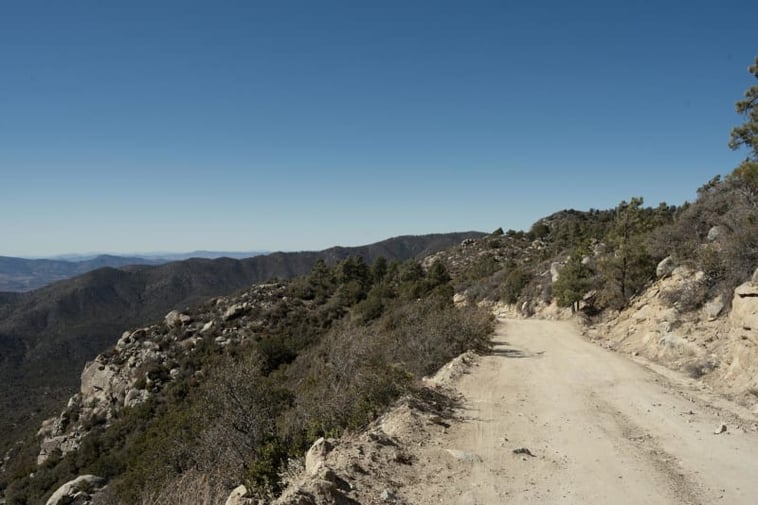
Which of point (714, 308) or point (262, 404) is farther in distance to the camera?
point (714, 308)

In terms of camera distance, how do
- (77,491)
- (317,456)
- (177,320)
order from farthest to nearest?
(177,320) → (77,491) → (317,456)

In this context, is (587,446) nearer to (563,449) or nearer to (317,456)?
(563,449)

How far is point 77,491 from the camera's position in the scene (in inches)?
885

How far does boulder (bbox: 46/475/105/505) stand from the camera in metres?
21.3

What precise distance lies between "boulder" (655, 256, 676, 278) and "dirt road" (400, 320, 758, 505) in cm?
823

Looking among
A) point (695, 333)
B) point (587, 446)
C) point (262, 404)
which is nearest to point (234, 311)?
point (262, 404)

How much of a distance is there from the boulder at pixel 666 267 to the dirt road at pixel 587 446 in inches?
324

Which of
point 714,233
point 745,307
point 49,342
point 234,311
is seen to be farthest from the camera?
point 49,342

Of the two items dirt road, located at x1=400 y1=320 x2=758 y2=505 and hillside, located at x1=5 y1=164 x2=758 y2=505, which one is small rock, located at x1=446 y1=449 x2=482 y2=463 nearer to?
A: dirt road, located at x1=400 y1=320 x2=758 y2=505

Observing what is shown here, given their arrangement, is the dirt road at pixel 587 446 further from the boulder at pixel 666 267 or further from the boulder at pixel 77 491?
the boulder at pixel 77 491

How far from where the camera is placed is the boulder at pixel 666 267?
17844 mm

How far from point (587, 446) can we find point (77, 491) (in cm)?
2744

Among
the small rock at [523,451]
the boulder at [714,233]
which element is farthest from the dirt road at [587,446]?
the boulder at [714,233]

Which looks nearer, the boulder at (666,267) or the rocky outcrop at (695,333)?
the rocky outcrop at (695,333)
